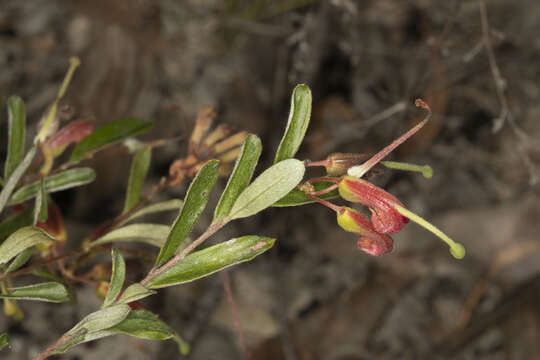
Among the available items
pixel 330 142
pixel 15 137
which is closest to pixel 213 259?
pixel 15 137

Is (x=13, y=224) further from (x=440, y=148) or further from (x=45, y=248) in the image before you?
(x=440, y=148)

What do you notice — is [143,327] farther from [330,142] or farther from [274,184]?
[330,142]

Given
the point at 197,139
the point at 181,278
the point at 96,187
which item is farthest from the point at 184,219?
the point at 96,187

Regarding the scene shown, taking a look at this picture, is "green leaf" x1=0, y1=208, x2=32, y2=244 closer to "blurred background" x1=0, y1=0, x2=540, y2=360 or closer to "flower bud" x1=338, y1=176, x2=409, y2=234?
"flower bud" x1=338, y1=176, x2=409, y2=234

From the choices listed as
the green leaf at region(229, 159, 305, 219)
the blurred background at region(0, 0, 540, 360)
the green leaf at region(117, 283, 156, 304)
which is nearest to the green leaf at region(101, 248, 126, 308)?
the green leaf at region(117, 283, 156, 304)

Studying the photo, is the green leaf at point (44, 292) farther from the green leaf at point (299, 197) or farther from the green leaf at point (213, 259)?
the green leaf at point (299, 197)

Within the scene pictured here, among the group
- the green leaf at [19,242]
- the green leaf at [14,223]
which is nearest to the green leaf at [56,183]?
the green leaf at [14,223]
